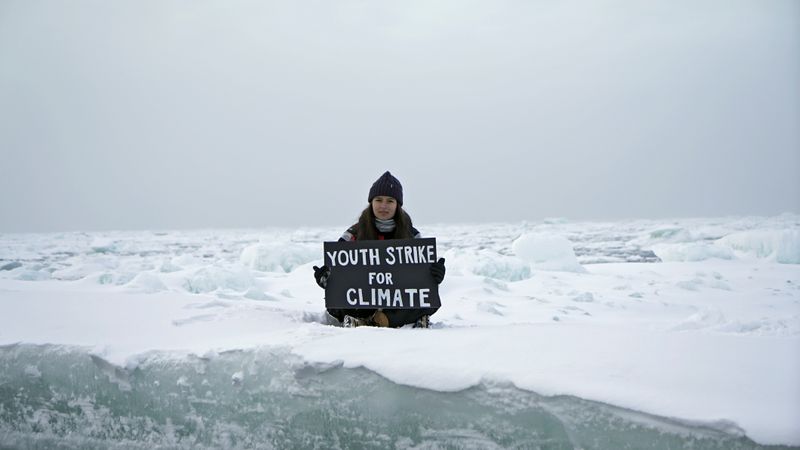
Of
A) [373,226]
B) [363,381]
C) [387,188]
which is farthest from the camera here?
[373,226]

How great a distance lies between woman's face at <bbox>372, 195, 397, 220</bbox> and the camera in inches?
113

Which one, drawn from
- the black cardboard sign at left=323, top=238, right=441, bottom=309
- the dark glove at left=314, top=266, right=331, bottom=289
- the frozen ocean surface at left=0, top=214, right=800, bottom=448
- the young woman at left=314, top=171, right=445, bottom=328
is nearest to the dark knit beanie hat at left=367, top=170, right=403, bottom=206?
the young woman at left=314, top=171, right=445, bottom=328

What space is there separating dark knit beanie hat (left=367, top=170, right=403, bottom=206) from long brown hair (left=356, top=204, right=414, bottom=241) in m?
0.10

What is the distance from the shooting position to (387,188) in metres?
2.84

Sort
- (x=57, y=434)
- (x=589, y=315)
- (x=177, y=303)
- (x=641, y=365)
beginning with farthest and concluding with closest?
(x=589, y=315) < (x=177, y=303) < (x=57, y=434) < (x=641, y=365)

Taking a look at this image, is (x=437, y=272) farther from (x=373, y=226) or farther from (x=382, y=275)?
(x=373, y=226)

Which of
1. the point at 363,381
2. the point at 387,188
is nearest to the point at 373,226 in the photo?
the point at 387,188

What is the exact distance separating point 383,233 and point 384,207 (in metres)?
0.18

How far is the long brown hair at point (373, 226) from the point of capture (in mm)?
2918

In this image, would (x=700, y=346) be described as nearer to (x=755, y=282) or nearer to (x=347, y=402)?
(x=347, y=402)

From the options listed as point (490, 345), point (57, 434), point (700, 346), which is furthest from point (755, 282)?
point (57, 434)

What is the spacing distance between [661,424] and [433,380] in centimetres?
74

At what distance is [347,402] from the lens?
74.1 inches

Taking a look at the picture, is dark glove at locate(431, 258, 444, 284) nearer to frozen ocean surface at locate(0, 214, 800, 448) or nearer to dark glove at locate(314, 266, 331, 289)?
frozen ocean surface at locate(0, 214, 800, 448)
